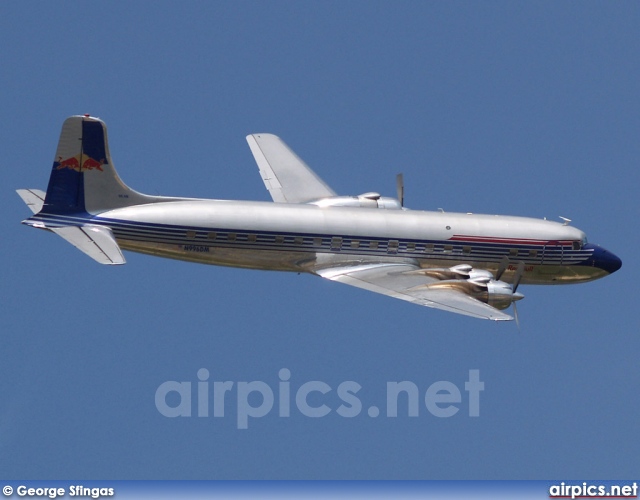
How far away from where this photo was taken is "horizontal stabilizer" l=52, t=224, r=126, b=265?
63531 mm

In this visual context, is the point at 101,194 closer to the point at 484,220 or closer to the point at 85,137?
the point at 85,137

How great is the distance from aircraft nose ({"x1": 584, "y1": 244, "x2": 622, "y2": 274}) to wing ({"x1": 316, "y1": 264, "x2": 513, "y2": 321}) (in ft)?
26.9

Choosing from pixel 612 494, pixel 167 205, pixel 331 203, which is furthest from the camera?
pixel 331 203

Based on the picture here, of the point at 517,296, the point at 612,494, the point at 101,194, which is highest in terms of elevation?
the point at 101,194

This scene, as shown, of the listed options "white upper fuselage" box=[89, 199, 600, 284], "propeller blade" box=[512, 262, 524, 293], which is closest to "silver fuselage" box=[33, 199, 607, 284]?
"white upper fuselage" box=[89, 199, 600, 284]

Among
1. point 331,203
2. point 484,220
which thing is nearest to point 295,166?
point 331,203

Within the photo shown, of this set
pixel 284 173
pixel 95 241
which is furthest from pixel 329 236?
pixel 95 241

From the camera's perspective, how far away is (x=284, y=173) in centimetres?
7519

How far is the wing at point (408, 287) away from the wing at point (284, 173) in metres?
5.87

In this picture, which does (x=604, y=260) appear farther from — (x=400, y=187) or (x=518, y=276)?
(x=400, y=187)

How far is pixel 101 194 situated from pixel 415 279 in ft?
40.4

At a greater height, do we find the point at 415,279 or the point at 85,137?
the point at 85,137

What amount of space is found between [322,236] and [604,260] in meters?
12.7

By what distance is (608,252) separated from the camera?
245 ft
